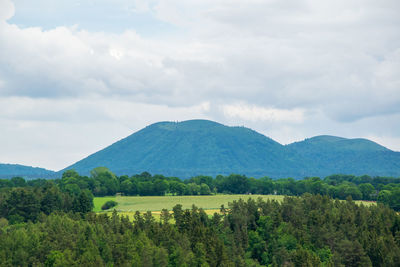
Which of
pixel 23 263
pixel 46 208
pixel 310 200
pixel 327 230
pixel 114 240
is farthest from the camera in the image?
pixel 46 208

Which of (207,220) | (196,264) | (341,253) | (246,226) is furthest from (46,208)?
(341,253)

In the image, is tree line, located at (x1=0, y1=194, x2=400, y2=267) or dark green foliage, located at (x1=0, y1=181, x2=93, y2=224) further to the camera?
dark green foliage, located at (x1=0, y1=181, x2=93, y2=224)

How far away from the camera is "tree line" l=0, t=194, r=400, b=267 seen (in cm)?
11981

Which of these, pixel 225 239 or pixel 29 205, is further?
pixel 29 205

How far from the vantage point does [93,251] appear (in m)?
118

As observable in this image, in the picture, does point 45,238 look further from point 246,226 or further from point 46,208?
point 46,208

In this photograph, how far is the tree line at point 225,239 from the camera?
393 ft

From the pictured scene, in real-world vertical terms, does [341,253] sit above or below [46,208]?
below

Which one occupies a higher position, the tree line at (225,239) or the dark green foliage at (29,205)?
the dark green foliage at (29,205)

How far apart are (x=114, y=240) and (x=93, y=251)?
888 cm

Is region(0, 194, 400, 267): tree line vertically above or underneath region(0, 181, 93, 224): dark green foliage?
underneath

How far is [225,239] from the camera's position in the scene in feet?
475

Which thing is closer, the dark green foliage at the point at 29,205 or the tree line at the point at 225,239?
the tree line at the point at 225,239

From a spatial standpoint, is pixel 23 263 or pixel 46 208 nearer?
pixel 23 263
